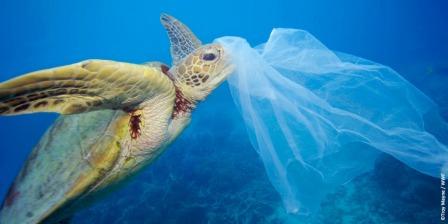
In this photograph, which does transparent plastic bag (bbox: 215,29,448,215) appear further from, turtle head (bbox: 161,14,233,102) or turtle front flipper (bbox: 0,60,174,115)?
turtle front flipper (bbox: 0,60,174,115)

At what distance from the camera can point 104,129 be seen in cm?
231

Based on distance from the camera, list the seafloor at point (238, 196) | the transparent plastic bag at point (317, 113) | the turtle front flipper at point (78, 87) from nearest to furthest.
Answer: the turtle front flipper at point (78, 87) < the transparent plastic bag at point (317, 113) < the seafloor at point (238, 196)

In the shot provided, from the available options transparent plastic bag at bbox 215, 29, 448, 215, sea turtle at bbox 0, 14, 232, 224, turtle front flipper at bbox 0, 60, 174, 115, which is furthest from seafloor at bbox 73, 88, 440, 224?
turtle front flipper at bbox 0, 60, 174, 115

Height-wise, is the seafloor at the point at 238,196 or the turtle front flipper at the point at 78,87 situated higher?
the turtle front flipper at the point at 78,87

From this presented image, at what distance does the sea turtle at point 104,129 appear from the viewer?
5.60ft

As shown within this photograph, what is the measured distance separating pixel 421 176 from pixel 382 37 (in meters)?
68.4

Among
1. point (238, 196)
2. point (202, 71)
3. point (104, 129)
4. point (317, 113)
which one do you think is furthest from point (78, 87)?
point (238, 196)

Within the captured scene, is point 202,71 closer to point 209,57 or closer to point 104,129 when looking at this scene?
point 209,57

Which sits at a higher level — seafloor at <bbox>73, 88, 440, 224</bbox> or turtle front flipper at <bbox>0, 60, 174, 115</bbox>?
turtle front flipper at <bbox>0, 60, 174, 115</bbox>

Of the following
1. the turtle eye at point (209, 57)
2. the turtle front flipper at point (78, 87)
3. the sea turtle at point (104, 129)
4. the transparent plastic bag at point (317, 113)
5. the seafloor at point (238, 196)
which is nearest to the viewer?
the turtle front flipper at point (78, 87)

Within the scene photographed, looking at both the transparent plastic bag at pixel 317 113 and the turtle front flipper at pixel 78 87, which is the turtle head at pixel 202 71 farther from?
the turtle front flipper at pixel 78 87

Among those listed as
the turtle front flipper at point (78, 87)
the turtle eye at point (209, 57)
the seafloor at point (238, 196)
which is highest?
the turtle eye at point (209, 57)

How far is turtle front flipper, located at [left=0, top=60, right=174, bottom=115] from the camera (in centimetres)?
140

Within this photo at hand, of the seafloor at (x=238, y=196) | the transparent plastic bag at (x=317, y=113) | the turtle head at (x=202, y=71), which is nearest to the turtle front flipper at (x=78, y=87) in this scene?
the turtle head at (x=202, y=71)
